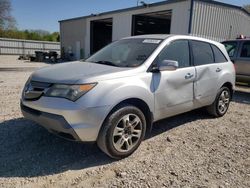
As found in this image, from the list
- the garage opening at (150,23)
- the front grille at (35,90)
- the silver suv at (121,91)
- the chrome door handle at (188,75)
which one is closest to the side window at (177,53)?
the silver suv at (121,91)

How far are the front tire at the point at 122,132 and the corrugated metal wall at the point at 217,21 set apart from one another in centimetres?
1105

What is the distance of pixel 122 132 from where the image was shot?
10.7 ft

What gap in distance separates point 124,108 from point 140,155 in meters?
0.80

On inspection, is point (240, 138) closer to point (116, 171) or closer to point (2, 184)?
point (116, 171)

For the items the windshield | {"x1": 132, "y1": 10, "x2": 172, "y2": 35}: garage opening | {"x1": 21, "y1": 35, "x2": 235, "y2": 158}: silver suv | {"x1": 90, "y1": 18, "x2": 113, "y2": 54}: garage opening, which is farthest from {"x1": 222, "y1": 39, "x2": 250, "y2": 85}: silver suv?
{"x1": 90, "y1": 18, "x2": 113, "y2": 54}: garage opening

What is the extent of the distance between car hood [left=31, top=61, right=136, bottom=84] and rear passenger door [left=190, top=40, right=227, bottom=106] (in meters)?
1.76

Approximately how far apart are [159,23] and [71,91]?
19.9 meters

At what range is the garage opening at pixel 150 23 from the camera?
59.0ft

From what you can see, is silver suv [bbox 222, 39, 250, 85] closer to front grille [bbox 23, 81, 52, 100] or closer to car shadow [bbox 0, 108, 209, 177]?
car shadow [bbox 0, 108, 209, 177]

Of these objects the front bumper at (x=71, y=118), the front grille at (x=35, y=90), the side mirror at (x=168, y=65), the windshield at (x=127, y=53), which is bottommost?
the front bumper at (x=71, y=118)

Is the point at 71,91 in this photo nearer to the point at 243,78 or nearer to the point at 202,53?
A: the point at 202,53

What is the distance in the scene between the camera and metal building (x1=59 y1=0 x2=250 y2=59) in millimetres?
13234

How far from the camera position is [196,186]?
9.13 ft

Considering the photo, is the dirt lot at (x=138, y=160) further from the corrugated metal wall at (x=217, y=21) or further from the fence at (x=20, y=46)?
the fence at (x=20, y=46)
